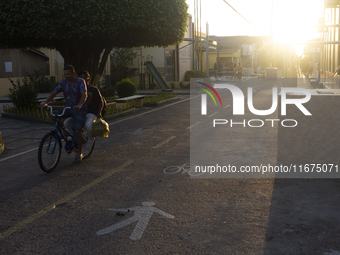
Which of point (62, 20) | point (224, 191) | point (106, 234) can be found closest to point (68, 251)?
point (106, 234)

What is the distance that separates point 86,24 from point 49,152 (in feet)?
28.6

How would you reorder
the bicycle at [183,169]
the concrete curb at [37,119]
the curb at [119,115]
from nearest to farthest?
the bicycle at [183,169], the concrete curb at [37,119], the curb at [119,115]

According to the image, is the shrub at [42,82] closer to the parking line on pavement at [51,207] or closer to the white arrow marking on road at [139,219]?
the parking line on pavement at [51,207]

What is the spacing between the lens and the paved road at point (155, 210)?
414 centimetres

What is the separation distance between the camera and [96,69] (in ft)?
58.8

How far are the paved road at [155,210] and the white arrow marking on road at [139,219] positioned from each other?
1cm

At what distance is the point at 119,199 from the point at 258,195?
1.95 metres

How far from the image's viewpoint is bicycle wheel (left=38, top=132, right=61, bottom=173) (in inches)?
274

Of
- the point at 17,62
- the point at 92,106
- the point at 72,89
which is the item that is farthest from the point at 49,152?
the point at 17,62

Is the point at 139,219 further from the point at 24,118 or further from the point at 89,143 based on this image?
the point at 24,118

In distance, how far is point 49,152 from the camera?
7172 mm

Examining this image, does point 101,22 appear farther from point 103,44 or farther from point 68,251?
point 68,251

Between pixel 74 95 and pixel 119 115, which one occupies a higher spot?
pixel 74 95

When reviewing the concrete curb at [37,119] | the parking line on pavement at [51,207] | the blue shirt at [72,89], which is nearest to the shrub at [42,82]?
the concrete curb at [37,119]
